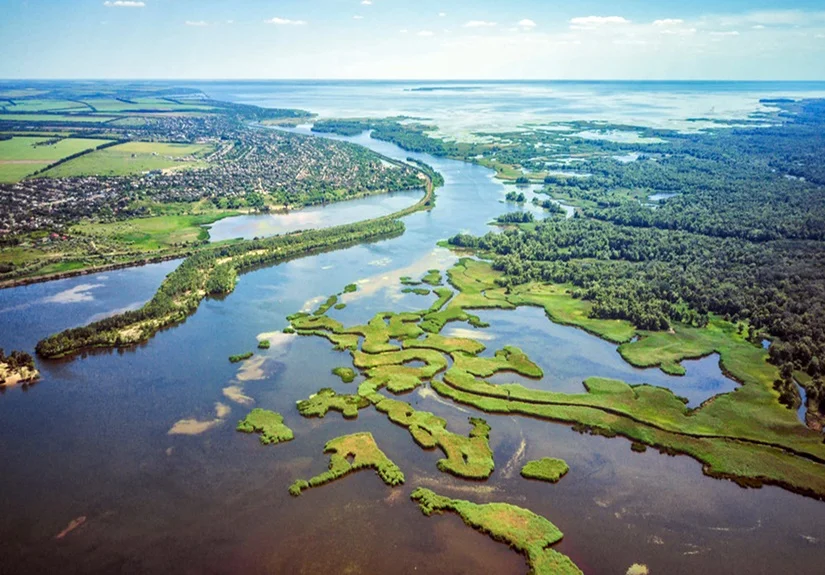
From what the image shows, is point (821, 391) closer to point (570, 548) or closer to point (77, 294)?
point (570, 548)

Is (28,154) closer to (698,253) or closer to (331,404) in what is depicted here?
(331,404)

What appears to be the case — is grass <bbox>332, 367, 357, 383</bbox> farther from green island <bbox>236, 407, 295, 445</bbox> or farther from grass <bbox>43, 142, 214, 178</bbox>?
grass <bbox>43, 142, 214, 178</bbox>

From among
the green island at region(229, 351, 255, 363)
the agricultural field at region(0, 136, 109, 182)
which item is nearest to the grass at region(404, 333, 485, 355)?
the green island at region(229, 351, 255, 363)

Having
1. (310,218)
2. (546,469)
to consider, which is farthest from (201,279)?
(546,469)

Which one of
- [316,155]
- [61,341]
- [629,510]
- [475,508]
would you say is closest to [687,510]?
[629,510]

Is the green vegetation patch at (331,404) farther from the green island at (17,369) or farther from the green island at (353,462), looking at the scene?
the green island at (17,369)

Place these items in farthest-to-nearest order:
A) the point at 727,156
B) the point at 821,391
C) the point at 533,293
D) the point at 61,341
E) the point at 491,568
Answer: the point at 727,156, the point at 533,293, the point at 61,341, the point at 821,391, the point at 491,568
